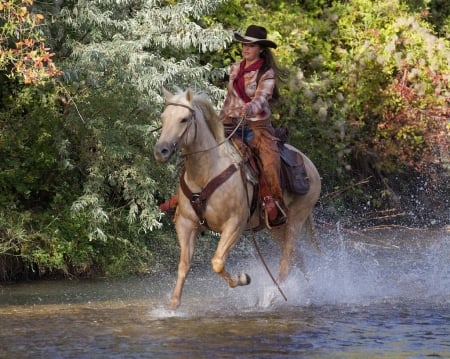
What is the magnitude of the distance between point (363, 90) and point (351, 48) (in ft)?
3.44

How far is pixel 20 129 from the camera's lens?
512 inches

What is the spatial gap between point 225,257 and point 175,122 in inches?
56.5

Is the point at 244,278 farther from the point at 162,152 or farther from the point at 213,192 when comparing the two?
the point at 162,152

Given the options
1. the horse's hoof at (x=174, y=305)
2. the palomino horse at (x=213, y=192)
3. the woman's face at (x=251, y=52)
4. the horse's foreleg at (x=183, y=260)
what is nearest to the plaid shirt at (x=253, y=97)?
the woman's face at (x=251, y=52)

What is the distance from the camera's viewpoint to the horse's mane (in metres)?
10.0

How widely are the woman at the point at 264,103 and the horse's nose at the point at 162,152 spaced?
1.69 meters

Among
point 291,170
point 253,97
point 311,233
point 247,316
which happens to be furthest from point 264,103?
point 311,233

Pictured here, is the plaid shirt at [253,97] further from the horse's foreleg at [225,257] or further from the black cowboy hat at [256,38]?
the horse's foreleg at [225,257]

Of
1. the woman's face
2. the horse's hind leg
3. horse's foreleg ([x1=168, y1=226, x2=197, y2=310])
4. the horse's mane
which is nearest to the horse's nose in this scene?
the horse's mane

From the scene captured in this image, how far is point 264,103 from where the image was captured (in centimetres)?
1055

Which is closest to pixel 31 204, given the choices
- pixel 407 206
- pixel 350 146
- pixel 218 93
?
pixel 218 93

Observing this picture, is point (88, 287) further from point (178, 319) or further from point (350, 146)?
point (350, 146)

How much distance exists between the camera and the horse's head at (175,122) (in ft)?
30.0

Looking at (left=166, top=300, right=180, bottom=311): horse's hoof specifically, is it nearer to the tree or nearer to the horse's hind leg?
the horse's hind leg
